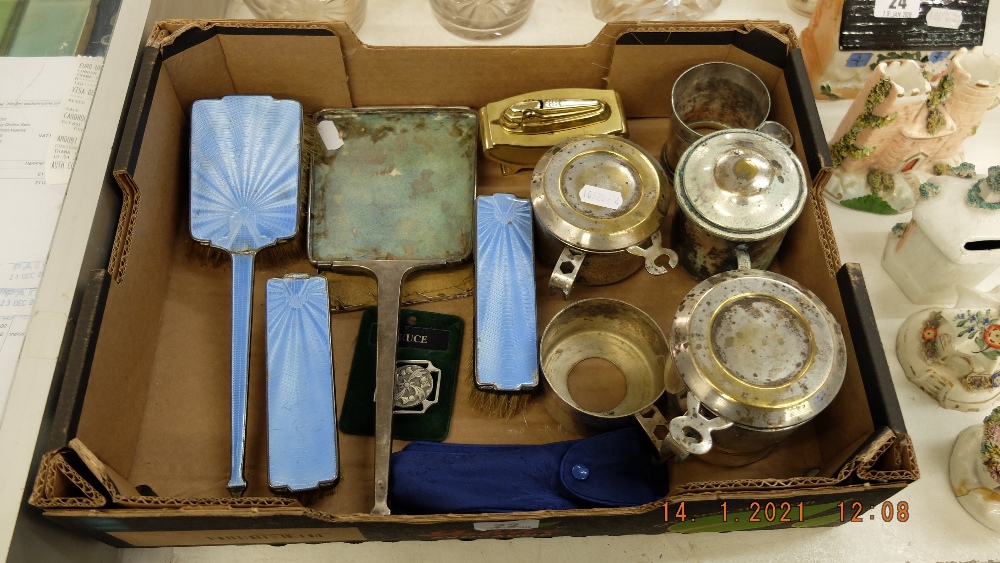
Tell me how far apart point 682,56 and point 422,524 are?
0.77 meters

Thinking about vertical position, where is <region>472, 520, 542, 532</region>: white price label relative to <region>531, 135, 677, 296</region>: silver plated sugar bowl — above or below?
below

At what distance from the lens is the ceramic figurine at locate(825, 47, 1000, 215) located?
995mm

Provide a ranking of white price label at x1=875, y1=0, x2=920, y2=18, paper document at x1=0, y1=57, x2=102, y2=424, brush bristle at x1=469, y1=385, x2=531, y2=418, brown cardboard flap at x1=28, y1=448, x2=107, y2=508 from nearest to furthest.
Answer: brown cardboard flap at x1=28, y1=448, x2=107, y2=508 → paper document at x1=0, y1=57, x2=102, y2=424 → brush bristle at x1=469, y1=385, x2=531, y2=418 → white price label at x1=875, y1=0, x2=920, y2=18

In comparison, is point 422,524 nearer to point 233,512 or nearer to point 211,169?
point 233,512

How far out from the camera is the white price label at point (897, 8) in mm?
1069

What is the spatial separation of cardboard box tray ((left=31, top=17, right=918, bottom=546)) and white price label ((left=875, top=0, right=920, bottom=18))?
15cm

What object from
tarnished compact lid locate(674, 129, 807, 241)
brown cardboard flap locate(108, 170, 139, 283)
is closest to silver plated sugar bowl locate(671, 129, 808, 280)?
tarnished compact lid locate(674, 129, 807, 241)

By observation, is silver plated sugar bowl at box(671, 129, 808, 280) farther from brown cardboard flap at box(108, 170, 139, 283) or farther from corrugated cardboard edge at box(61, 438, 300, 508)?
brown cardboard flap at box(108, 170, 139, 283)

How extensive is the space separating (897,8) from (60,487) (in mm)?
1265

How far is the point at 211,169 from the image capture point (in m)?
1.05

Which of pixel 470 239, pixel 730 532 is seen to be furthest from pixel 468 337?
pixel 730 532

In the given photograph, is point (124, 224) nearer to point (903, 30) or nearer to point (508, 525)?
point (508, 525)

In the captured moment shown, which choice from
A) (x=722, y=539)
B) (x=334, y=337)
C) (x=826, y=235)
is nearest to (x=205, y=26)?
(x=334, y=337)

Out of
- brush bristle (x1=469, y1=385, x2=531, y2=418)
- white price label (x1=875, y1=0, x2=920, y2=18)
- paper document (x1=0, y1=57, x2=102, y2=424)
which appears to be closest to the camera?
paper document (x1=0, y1=57, x2=102, y2=424)
